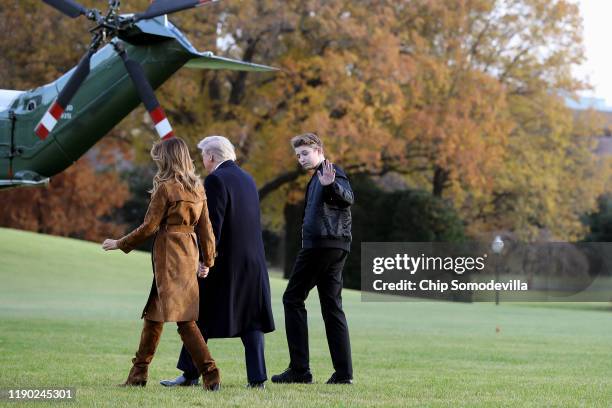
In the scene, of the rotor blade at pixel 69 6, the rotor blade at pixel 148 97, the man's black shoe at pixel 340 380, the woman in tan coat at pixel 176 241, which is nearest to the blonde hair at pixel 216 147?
the woman in tan coat at pixel 176 241

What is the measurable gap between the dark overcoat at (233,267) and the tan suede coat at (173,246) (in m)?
0.38

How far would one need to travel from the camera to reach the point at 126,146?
39.8 meters

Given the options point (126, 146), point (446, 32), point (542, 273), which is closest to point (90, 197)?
point (126, 146)

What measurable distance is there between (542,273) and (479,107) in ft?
26.9

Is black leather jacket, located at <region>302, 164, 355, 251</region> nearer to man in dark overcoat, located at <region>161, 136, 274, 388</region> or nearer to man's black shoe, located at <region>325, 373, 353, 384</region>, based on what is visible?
man in dark overcoat, located at <region>161, 136, 274, 388</region>

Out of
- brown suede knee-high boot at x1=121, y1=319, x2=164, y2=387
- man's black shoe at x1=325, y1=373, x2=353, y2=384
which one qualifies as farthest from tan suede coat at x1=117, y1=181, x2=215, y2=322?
man's black shoe at x1=325, y1=373, x2=353, y2=384

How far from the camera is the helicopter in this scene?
23.9 meters

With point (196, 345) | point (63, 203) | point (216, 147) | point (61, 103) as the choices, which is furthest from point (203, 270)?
point (63, 203)

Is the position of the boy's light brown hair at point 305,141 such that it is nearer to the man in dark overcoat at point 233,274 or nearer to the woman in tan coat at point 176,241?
the man in dark overcoat at point 233,274

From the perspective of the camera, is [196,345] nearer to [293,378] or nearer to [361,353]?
[293,378]

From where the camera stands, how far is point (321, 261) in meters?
8.71

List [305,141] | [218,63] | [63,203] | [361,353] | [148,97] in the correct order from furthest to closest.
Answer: [63,203]
[218,63]
[148,97]
[361,353]
[305,141]

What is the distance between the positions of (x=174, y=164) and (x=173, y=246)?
0.56m

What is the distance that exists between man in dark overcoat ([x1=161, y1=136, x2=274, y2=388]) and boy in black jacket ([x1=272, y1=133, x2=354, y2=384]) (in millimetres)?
446
